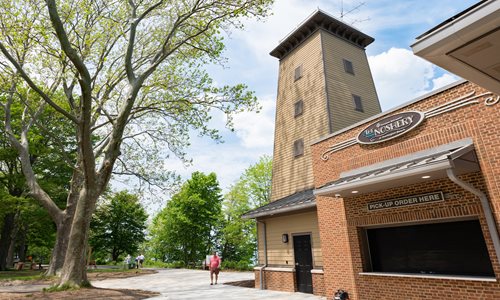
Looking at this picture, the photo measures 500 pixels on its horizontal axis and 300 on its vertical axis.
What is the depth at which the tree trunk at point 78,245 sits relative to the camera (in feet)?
40.0

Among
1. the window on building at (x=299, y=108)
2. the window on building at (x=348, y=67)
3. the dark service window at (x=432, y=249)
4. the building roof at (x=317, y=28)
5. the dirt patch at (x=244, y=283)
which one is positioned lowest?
the dirt patch at (x=244, y=283)

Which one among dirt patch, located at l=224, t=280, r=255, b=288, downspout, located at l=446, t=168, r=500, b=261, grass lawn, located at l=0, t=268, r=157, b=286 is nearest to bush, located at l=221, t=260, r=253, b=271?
grass lawn, located at l=0, t=268, r=157, b=286

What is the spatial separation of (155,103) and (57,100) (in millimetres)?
7547

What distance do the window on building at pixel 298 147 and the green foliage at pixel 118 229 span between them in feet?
101

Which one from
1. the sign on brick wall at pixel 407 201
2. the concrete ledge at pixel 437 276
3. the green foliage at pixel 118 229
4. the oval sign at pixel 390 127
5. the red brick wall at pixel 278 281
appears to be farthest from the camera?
the green foliage at pixel 118 229

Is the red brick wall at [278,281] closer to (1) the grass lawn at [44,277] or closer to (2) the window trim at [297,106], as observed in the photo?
(2) the window trim at [297,106]

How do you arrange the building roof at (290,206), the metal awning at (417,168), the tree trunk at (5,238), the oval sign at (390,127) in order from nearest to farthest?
1. the metal awning at (417,168)
2. the oval sign at (390,127)
3. the building roof at (290,206)
4. the tree trunk at (5,238)

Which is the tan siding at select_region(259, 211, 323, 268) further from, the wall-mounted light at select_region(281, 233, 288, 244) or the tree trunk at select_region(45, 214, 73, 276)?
the tree trunk at select_region(45, 214, 73, 276)

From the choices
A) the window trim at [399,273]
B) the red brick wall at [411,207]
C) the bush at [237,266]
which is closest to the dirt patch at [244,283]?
the red brick wall at [411,207]

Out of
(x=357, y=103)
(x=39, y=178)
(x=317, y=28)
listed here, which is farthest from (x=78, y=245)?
(x=39, y=178)

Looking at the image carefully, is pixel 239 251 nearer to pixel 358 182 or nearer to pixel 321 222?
pixel 321 222

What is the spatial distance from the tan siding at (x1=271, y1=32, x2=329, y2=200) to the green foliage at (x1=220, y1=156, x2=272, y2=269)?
21341mm

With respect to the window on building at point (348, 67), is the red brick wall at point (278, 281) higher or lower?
lower

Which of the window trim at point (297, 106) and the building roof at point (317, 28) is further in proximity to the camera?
the building roof at point (317, 28)
